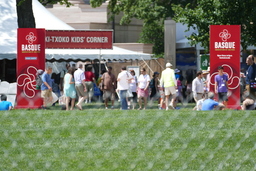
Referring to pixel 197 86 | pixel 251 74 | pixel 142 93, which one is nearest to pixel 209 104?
pixel 251 74

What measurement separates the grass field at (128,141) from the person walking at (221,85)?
2839 mm

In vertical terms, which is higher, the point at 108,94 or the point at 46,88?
the point at 46,88

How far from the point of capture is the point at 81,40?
2117 cm

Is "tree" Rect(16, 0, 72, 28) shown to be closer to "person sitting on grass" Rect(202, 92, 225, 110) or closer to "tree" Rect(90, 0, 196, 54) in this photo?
"person sitting on grass" Rect(202, 92, 225, 110)

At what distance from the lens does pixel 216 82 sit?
1609cm

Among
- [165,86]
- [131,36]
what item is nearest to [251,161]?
[165,86]

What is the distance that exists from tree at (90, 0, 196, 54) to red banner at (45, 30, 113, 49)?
10.4m

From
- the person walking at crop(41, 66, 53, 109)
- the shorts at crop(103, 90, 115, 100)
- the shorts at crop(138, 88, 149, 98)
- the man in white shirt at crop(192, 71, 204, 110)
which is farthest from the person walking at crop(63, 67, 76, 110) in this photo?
the man in white shirt at crop(192, 71, 204, 110)

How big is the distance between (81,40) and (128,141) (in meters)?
11.2

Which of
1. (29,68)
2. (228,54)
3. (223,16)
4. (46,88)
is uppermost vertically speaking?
(223,16)

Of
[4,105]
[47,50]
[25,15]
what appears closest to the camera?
[4,105]

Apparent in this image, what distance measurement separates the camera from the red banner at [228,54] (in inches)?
653

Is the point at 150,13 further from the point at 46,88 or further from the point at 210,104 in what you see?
the point at 210,104

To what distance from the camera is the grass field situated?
897 centimetres
